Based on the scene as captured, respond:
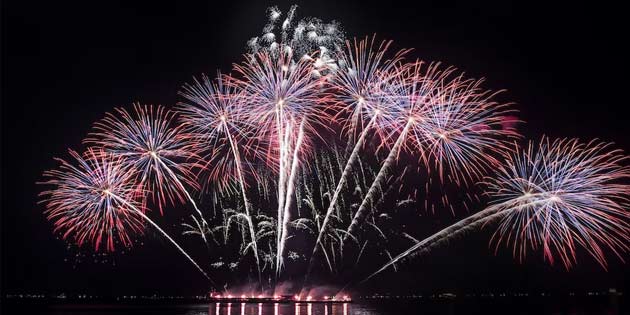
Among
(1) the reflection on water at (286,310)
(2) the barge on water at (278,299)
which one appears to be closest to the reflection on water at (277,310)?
(1) the reflection on water at (286,310)

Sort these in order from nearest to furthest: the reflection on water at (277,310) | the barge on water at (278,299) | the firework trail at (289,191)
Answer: the firework trail at (289,191), the reflection on water at (277,310), the barge on water at (278,299)

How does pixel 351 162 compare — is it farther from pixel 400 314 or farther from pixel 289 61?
pixel 400 314

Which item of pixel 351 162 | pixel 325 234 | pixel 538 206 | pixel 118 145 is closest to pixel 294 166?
pixel 351 162

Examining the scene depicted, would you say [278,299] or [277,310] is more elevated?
[277,310]

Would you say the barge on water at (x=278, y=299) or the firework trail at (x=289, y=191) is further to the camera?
the barge on water at (x=278, y=299)

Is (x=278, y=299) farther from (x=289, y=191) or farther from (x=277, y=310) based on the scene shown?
(x=289, y=191)

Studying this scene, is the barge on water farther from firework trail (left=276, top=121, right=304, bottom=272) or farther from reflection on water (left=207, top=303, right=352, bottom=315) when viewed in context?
firework trail (left=276, top=121, right=304, bottom=272)

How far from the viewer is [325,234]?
3653cm

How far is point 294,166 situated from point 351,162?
341 cm

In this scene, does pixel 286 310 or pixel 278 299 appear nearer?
pixel 286 310

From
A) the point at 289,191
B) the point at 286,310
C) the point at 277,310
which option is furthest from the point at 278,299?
the point at 289,191

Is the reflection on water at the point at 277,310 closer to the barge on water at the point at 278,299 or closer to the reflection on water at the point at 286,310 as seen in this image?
the reflection on water at the point at 286,310

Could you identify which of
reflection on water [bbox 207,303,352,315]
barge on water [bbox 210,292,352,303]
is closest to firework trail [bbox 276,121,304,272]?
reflection on water [bbox 207,303,352,315]

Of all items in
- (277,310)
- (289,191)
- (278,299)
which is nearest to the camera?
(289,191)
